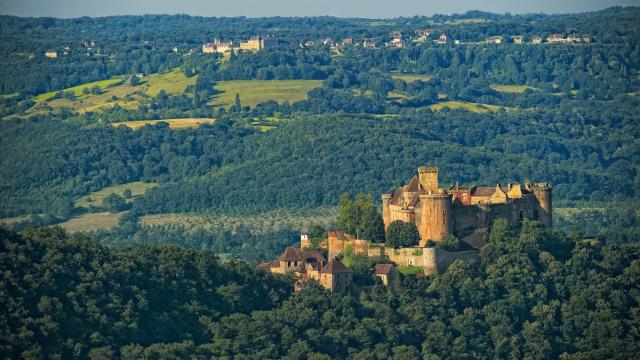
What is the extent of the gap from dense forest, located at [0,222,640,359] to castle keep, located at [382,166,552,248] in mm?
1182

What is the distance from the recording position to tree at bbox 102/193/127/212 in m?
152

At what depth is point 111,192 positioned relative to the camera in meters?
159

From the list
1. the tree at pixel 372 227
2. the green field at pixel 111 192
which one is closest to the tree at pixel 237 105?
the green field at pixel 111 192

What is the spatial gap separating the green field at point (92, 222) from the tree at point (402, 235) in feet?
181

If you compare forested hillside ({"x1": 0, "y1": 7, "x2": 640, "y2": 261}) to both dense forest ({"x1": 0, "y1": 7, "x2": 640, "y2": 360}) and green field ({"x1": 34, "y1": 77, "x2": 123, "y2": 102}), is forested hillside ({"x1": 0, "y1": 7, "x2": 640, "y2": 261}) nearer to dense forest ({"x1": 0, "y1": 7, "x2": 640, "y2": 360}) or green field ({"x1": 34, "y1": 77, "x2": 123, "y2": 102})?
dense forest ({"x1": 0, "y1": 7, "x2": 640, "y2": 360})

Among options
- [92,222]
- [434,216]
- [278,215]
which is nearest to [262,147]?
[278,215]

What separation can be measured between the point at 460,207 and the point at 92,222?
5926cm

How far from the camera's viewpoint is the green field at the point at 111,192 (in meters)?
155

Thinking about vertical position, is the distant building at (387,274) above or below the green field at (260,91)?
above

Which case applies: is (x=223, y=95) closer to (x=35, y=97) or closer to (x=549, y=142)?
(x=35, y=97)

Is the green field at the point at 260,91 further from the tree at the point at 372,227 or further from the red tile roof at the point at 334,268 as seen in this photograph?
the red tile roof at the point at 334,268

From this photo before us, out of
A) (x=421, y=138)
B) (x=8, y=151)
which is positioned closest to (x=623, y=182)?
(x=421, y=138)

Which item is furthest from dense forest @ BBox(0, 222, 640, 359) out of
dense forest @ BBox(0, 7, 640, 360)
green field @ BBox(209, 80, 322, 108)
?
green field @ BBox(209, 80, 322, 108)

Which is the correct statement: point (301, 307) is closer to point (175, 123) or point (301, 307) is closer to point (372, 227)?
point (372, 227)
